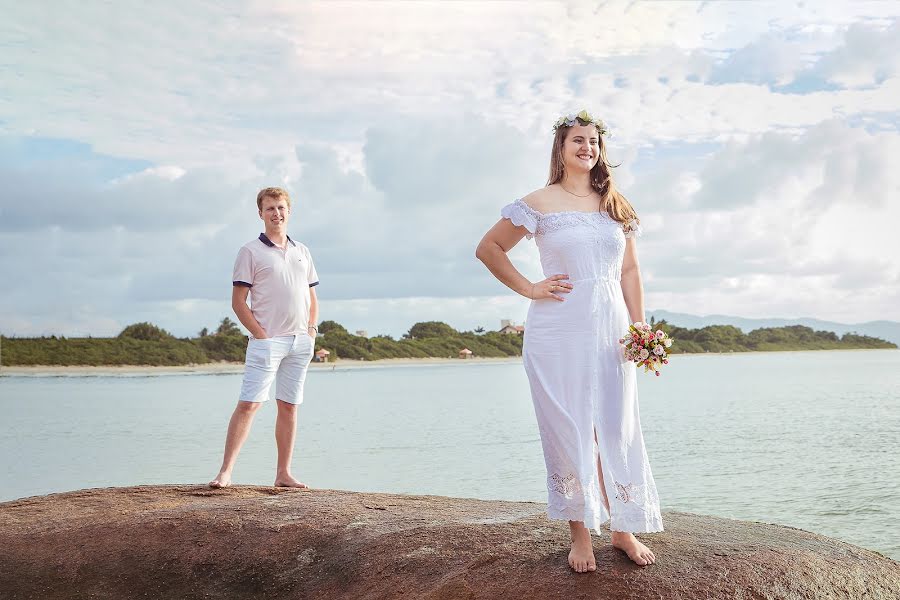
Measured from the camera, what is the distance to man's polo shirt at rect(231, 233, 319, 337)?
6.86 meters

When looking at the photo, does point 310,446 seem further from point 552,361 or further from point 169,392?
point 169,392

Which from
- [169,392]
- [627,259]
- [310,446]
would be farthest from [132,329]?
[627,259]

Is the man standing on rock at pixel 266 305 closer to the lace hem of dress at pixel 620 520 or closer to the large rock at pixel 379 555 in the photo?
the large rock at pixel 379 555

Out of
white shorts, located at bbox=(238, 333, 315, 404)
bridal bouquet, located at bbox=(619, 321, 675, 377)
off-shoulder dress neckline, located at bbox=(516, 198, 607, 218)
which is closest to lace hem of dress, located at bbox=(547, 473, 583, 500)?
bridal bouquet, located at bbox=(619, 321, 675, 377)

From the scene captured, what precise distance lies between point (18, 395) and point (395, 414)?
1734cm

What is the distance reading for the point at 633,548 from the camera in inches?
164

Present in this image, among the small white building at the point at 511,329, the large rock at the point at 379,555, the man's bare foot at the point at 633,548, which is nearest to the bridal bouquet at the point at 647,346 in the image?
the man's bare foot at the point at 633,548

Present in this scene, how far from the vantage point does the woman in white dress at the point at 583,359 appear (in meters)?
4.15

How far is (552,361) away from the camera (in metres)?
4.18

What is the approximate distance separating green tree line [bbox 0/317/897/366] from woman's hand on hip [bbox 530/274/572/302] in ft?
123

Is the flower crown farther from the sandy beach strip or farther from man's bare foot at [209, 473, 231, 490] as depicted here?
the sandy beach strip

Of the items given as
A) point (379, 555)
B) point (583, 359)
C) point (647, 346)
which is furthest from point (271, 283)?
point (647, 346)

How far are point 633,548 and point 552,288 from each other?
1.29m

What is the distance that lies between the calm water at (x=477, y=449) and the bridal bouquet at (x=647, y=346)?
6059mm
